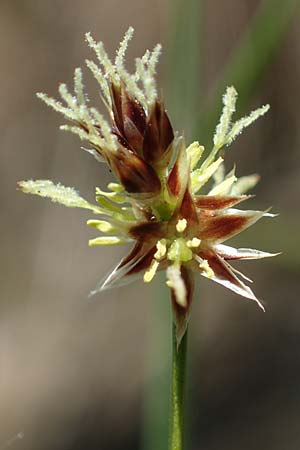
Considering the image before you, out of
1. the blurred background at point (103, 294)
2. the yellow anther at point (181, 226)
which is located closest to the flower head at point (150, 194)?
the yellow anther at point (181, 226)

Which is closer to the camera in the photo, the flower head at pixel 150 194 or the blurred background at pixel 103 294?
the flower head at pixel 150 194

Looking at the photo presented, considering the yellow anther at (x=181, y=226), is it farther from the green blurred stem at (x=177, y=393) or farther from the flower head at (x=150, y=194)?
the green blurred stem at (x=177, y=393)

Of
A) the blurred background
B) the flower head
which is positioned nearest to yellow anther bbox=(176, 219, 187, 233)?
the flower head

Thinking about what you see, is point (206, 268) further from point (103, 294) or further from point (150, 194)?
point (103, 294)

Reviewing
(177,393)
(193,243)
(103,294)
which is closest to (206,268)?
(193,243)

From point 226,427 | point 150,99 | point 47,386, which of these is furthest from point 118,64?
point 47,386
